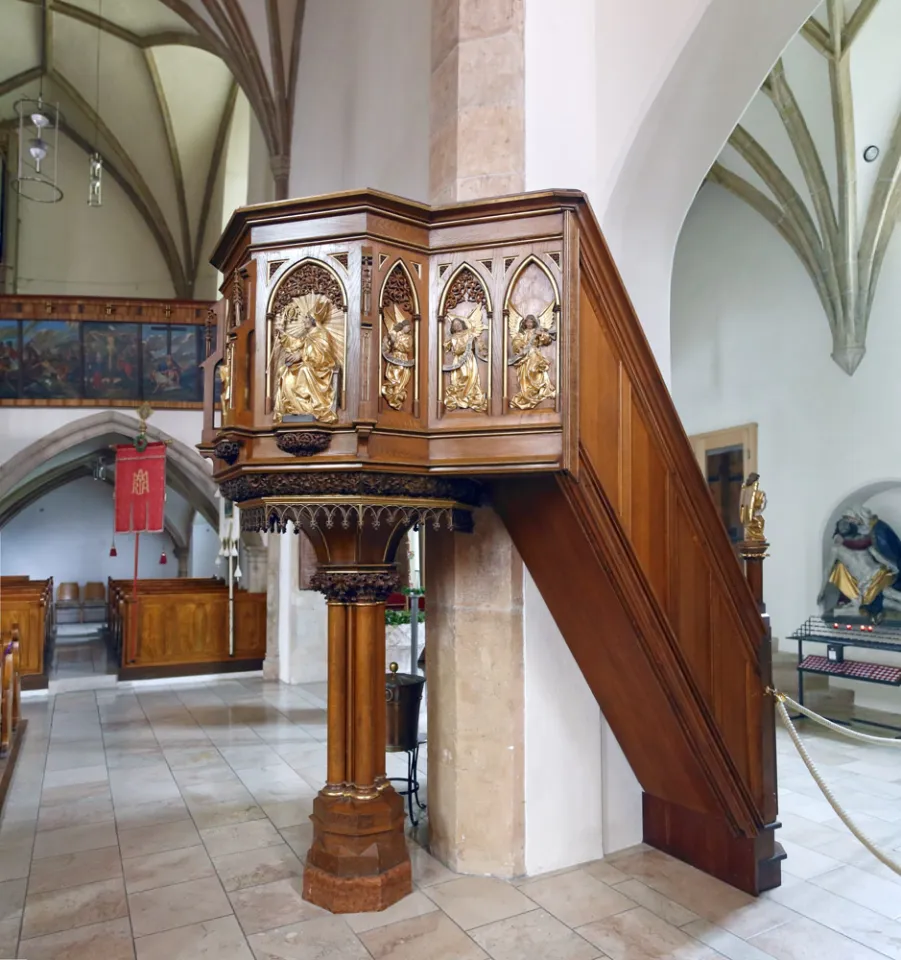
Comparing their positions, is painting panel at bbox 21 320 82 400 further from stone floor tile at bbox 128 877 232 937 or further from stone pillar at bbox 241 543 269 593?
stone floor tile at bbox 128 877 232 937

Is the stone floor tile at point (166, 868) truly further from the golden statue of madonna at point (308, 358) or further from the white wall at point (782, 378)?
the white wall at point (782, 378)

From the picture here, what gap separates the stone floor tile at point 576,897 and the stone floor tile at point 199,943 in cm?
118

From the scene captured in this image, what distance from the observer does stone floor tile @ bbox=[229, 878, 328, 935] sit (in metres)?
3.08

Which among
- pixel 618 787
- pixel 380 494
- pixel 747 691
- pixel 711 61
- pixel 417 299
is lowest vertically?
pixel 618 787

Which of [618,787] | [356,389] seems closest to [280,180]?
[356,389]

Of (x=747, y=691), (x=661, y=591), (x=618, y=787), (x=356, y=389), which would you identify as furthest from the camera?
(x=618, y=787)

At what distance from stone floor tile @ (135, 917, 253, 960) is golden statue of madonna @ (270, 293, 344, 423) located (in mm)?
1923

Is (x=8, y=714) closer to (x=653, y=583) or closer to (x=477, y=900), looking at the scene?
(x=477, y=900)

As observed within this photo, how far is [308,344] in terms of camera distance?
293cm

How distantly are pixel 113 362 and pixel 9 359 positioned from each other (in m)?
1.43

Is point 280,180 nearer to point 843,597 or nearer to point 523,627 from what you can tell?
point 523,627

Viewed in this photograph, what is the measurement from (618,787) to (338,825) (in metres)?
1.39

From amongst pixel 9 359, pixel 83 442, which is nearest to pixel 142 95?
pixel 9 359

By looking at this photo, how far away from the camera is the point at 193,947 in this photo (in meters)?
2.89
